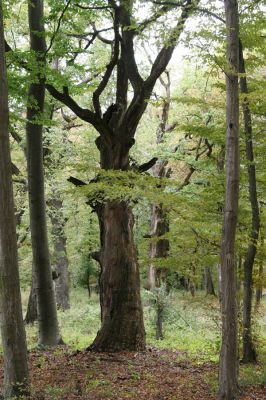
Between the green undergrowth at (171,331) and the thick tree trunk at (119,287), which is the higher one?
the thick tree trunk at (119,287)

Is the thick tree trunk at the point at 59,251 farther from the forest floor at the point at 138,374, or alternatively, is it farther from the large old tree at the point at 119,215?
the forest floor at the point at 138,374

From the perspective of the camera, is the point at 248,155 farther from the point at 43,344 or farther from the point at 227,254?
the point at 43,344

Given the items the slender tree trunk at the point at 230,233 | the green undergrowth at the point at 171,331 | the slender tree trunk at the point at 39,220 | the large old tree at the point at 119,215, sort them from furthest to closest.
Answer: the green undergrowth at the point at 171,331 < the slender tree trunk at the point at 39,220 < the large old tree at the point at 119,215 < the slender tree trunk at the point at 230,233

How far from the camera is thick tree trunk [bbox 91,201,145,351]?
918cm

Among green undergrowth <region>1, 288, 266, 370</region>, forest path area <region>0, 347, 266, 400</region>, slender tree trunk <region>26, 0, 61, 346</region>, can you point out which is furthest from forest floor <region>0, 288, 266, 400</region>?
slender tree trunk <region>26, 0, 61, 346</region>

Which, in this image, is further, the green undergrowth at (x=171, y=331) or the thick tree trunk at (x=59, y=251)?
the thick tree trunk at (x=59, y=251)

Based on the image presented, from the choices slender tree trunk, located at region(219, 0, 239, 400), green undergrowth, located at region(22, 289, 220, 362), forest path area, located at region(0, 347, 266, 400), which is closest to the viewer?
slender tree trunk, located at region(219, 0, 239, 400)

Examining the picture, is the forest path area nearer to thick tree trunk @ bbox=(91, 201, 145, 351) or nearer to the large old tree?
thick tree trunk @ bbox=(91, 201, 145, 351)

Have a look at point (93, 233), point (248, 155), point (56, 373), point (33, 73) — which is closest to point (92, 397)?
point (56, 373)

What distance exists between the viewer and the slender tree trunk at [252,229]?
7.51m

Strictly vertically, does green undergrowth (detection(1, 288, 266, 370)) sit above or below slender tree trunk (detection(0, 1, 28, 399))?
below

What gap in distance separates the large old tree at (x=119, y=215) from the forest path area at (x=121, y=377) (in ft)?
1.68

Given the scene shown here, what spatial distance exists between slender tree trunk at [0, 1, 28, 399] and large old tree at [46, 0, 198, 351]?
10.9 ft

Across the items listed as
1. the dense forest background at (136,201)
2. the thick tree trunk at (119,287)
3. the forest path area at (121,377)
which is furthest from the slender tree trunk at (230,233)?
the thick tree trunk at (119,287)
